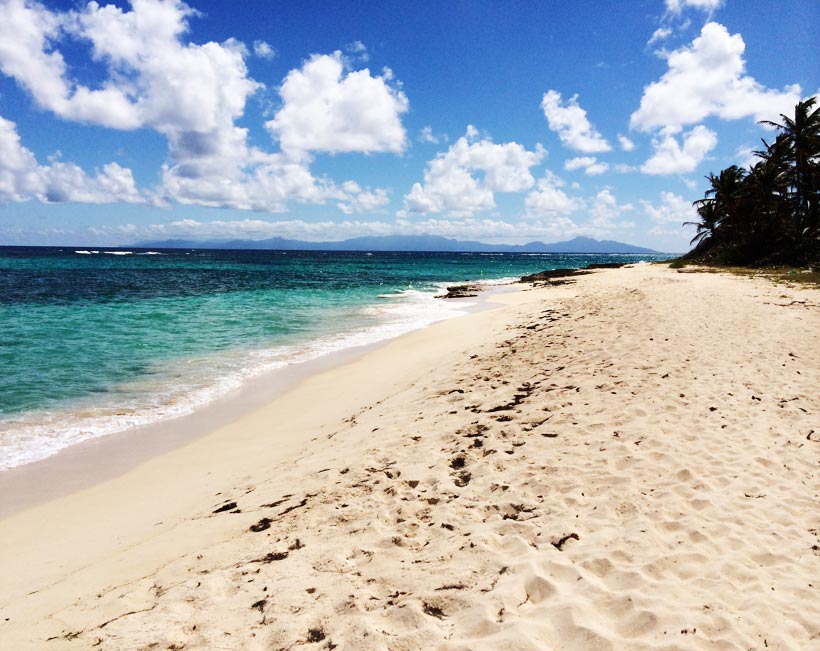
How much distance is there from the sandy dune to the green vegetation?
105ft

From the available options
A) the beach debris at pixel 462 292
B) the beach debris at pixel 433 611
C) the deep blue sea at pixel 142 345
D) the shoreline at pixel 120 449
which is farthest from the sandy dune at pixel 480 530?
the beach debris at pixel 462 292

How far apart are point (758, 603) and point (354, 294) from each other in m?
36.5

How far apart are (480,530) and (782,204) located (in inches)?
1717

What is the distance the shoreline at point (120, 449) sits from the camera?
700cm

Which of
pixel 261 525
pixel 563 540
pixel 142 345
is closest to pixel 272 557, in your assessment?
pixel 261 525

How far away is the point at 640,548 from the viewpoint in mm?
3871

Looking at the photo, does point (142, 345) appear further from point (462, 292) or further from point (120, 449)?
point (462, 292)

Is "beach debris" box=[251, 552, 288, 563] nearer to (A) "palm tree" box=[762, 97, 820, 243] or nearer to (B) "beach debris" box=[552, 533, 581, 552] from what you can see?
(B) "beach debris" box=[552, 533, 581, 552]

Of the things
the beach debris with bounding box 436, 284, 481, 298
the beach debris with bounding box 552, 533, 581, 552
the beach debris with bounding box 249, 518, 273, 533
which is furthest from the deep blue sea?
the beach debris with bounding box 552, 533, 581, 552

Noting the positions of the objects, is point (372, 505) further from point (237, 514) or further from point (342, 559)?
point (237, 514)

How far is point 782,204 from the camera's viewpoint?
1391 inches

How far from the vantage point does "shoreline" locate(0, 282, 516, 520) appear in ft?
23.0

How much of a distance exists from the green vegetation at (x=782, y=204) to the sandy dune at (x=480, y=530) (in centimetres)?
3191

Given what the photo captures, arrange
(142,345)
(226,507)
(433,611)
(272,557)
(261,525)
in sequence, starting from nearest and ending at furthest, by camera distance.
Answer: (433,611) < (272,557) < (261,525) < (226,507) < (142,345)
